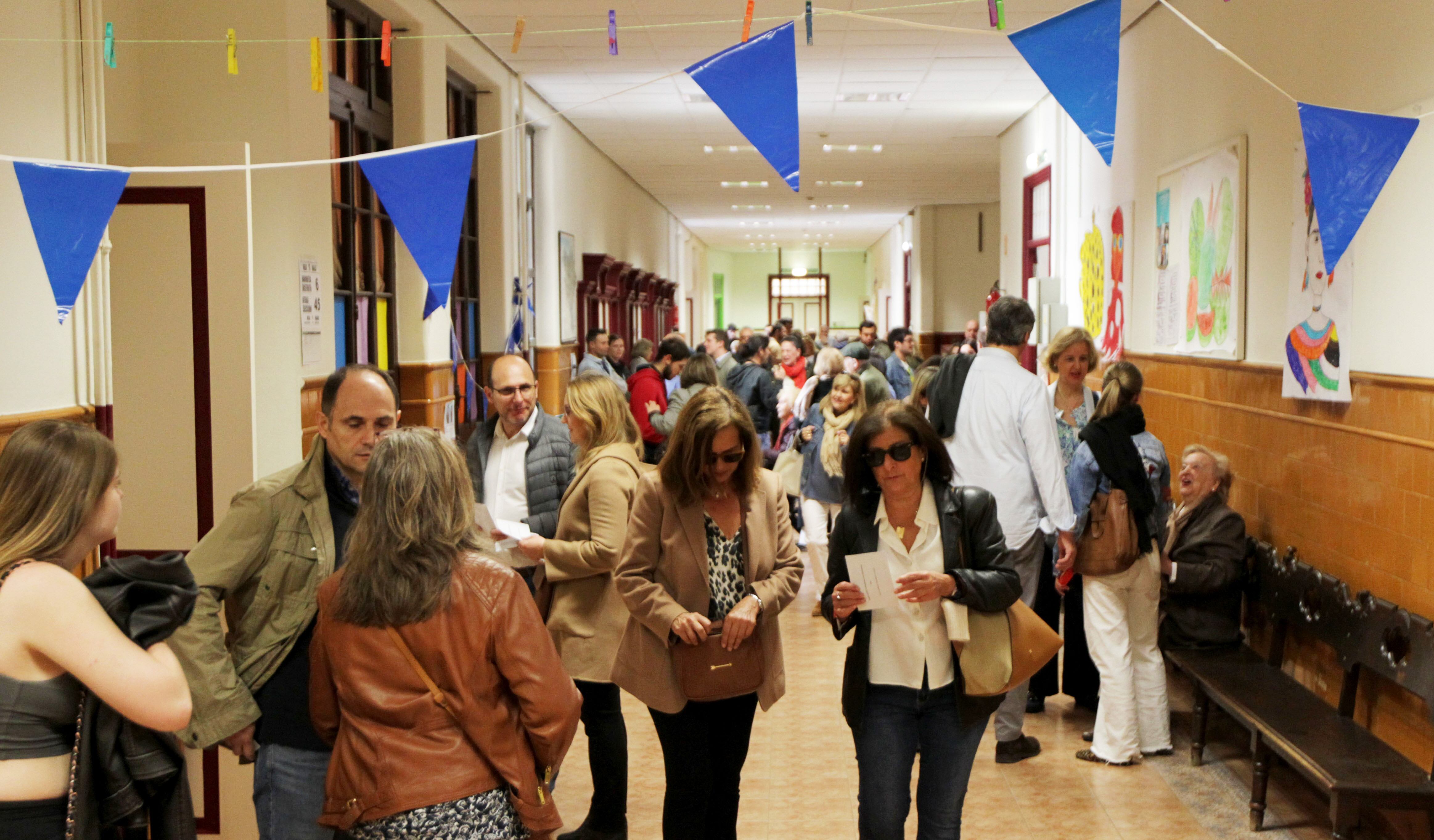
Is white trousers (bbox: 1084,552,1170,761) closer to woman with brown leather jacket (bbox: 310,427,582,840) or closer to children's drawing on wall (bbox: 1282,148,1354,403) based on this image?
children's drawing on wall (bbox: 1282,148,1354,403)

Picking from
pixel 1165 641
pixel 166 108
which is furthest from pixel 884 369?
pixel 166 108

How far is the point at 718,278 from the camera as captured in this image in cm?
3919

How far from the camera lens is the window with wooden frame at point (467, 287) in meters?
8.86

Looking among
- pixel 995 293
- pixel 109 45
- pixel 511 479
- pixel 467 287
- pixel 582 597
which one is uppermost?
pixel 109 45

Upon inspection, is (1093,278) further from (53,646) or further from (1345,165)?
(53,646)

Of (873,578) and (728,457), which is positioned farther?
(728,457)

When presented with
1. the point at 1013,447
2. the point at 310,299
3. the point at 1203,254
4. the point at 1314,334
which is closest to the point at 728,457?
the point at 1013,447

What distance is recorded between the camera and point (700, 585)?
3027 mm

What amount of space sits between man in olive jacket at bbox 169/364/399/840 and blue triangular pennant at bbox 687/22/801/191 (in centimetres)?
188

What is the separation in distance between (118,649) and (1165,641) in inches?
169

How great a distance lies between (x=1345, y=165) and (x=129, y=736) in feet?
11.2

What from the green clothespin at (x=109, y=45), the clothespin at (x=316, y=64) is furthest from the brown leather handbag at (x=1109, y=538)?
the green clothespin at (x=109, y=45)

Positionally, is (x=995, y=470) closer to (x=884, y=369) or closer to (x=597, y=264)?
(x=884, y=369)

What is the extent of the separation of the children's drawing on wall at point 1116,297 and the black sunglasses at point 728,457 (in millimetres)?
5491
